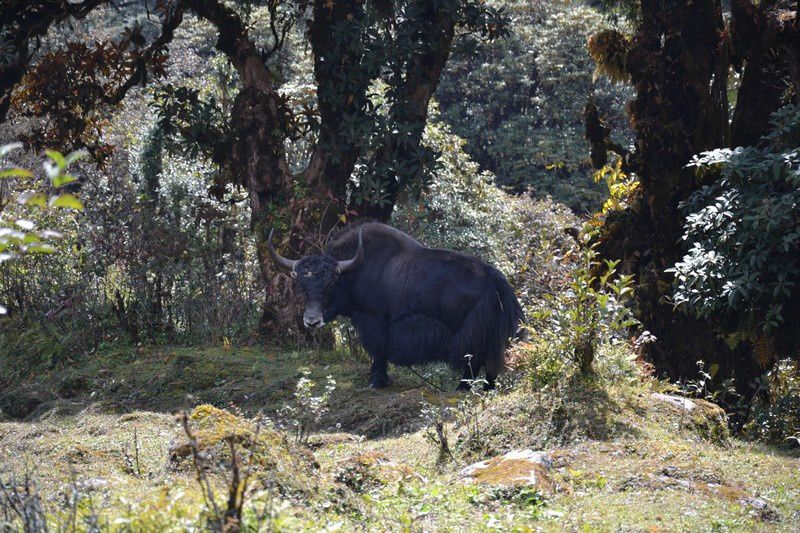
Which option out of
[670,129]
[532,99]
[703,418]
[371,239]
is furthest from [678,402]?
[532,99]

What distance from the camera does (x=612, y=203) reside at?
1081cm

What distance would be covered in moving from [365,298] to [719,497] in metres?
5.69

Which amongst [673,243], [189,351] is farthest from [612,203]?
[189,351]

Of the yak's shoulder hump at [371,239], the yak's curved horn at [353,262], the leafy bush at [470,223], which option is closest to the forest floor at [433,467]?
the yak's curved horn at [353,262]

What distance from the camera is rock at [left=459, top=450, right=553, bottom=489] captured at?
5902 mm

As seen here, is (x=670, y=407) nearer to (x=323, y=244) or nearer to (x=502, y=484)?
(x=502, y=484)

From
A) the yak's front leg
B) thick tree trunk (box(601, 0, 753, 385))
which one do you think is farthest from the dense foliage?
thick tree trunk (box(601, 0, 753, 385))

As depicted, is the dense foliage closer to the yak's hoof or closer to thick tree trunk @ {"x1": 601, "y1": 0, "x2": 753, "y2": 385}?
thick tree trunk @ {"x1": 601, "y1": 0, "x2": 753, "y2": 385}

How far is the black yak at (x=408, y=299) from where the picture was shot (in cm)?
1014

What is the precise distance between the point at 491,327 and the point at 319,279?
1.90 meters

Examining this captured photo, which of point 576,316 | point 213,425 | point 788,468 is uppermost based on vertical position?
point 576,316

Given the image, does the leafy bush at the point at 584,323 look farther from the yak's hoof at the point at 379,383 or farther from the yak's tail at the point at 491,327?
the yak's hoof at the point at 379,383

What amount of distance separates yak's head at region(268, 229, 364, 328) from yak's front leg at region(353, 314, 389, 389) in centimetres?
49

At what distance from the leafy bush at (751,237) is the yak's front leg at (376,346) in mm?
3189
